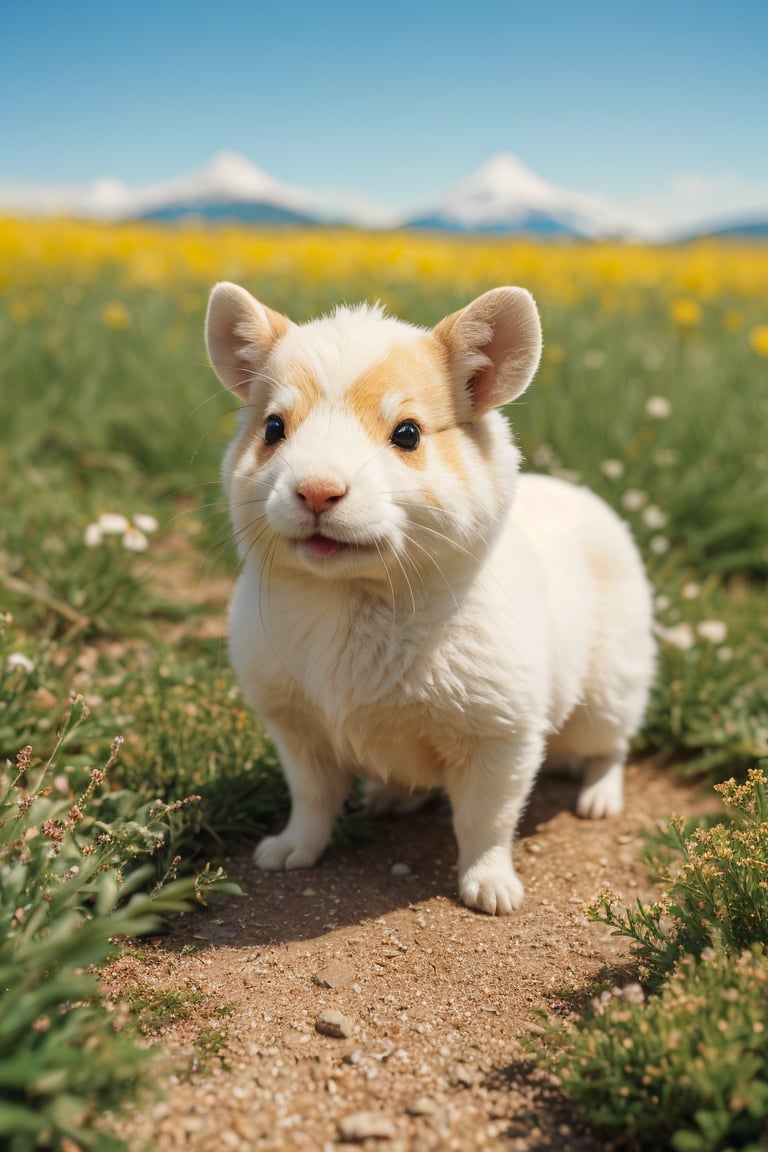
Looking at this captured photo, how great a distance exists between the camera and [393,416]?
8.32 ft

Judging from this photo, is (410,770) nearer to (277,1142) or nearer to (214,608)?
(277,1142)

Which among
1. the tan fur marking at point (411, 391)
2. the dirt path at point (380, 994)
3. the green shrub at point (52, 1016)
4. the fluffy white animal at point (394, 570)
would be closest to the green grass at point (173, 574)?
the green shrub at point (52, 1016)

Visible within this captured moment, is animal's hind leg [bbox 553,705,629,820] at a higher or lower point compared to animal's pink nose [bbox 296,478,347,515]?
lower

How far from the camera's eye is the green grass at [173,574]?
2.13 metres

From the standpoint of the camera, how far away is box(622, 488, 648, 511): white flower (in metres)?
5.16

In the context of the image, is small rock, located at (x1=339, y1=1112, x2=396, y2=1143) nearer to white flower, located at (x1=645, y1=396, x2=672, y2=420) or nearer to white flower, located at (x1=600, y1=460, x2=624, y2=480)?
white flower, located at (x1=600, y1=460, x2=624, y2=480)

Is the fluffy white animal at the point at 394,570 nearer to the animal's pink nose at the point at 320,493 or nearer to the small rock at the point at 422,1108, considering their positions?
the animal's pink nose at the point at 320,493

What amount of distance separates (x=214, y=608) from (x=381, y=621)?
7.70 feet

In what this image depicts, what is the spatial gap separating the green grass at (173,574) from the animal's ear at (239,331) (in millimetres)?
670

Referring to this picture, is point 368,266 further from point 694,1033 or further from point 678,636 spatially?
point 694,1033

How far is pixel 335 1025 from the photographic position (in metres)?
2.37

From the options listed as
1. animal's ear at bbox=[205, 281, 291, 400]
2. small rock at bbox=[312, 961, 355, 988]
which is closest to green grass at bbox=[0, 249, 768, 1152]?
small rock at bbox=[312, 961, 355, 988]

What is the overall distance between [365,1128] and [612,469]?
12.8 ft

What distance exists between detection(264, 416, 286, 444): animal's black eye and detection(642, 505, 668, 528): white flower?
9.40ft
